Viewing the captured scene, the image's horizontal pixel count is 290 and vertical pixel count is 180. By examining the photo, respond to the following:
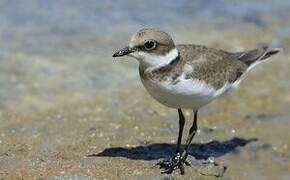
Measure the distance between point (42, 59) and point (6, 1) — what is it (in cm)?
203

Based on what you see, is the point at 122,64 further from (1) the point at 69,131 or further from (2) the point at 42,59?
(1) the point at 69,131

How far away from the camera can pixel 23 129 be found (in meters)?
9.34

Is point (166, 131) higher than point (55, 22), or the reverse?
point (55, 22)

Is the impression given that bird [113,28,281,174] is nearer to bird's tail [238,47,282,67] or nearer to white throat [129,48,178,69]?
white throat [129,48,178,69]

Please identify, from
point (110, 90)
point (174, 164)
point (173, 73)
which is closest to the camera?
point (173, 73)

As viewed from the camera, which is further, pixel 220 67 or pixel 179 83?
pixel 220 67

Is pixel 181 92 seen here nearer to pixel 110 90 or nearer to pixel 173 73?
pixel 173 73

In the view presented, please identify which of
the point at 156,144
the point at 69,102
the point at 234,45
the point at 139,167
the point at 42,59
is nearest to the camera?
the point at 139,167

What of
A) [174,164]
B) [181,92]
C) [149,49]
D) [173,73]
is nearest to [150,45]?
[149,49]

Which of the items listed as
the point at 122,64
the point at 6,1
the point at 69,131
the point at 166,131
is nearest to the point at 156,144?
the point at 166,131

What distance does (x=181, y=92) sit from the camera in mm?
7699

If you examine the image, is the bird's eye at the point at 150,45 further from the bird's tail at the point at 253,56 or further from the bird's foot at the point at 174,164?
the bird's tail at the point at 253,56

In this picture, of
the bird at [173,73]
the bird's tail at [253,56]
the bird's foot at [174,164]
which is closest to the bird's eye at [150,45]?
the bird at [173,73]

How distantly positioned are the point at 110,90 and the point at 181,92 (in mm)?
3060
